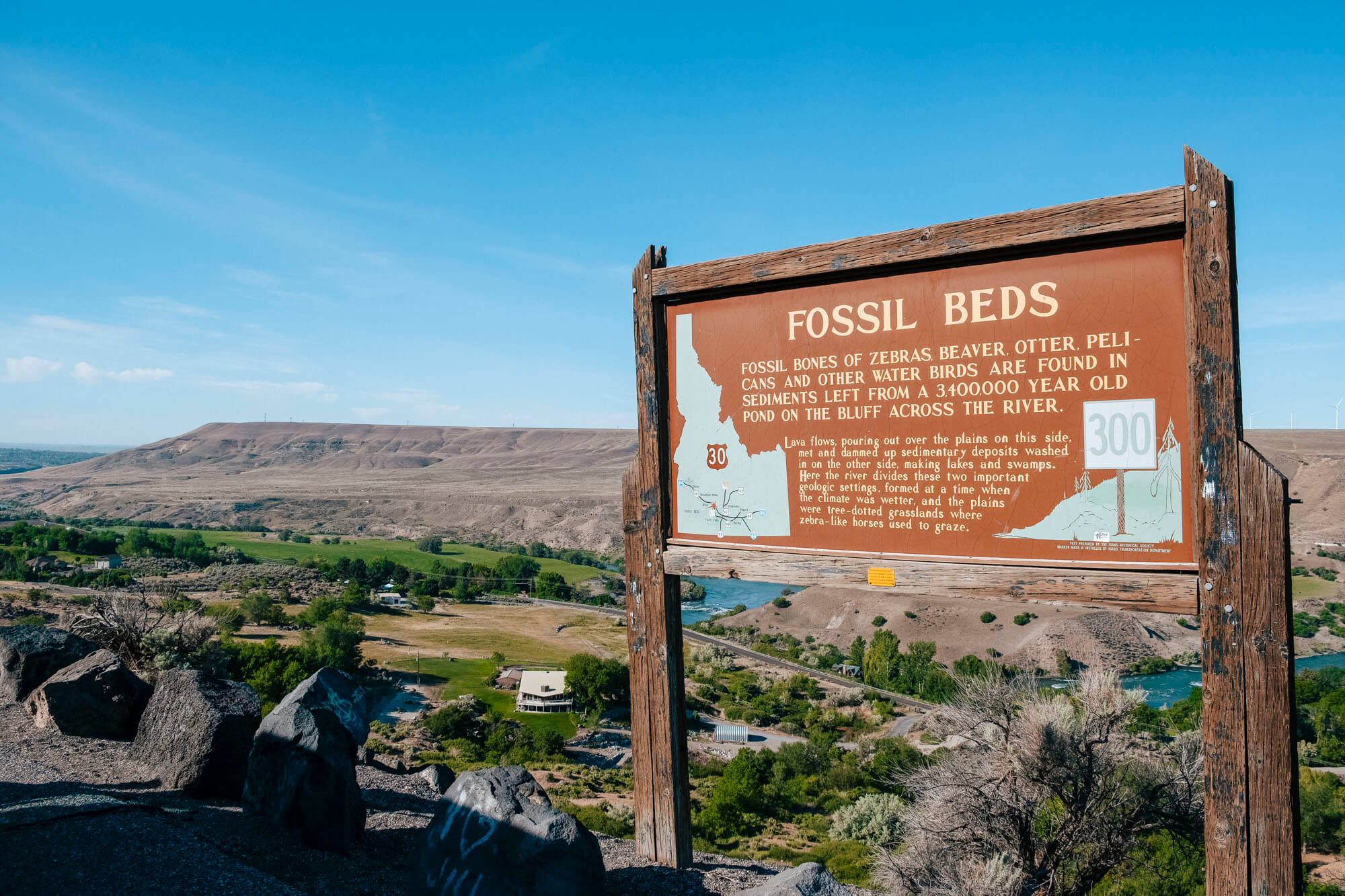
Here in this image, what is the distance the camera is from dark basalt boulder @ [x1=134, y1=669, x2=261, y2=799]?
836 centimetres

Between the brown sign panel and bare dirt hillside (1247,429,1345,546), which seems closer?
the brown sign panel

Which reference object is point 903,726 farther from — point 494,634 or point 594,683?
point 494,634

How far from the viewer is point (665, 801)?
6.70m

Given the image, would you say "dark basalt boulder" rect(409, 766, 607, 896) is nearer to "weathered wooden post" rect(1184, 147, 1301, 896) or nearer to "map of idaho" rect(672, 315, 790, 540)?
"map of idaho" rect(672, 315, 790, 540)

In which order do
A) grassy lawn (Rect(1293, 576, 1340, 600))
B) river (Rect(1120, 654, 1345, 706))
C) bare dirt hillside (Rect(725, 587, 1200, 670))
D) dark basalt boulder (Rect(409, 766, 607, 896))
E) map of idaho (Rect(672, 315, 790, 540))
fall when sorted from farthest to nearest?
grassy lawn (Rect(1293, 576, 1340, 600)), bare dirt hillside (Rect(725, 587, 1200, 670)), river (Rect(1120, 654, 1345, 706)), map of idaho (Rect(672, 315, 790, 540)), dark basalt boulder (Rect(409, 766, 607, 896))

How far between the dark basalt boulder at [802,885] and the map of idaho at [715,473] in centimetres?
244

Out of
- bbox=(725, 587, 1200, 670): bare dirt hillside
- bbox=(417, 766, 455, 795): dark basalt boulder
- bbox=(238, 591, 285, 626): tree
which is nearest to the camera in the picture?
bbox=(417, 766, 455, 795): dark basalt boulder

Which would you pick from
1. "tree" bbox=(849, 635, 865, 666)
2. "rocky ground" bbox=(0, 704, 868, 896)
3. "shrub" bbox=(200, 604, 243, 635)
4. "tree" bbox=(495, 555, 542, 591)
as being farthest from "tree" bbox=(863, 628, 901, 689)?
"rocky ground" bbox=(0, 704, 868, 896)

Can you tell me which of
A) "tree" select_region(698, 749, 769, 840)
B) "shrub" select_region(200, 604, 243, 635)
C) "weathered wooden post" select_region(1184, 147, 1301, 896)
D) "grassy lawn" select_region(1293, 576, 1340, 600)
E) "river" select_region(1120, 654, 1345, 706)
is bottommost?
"river" select_region(1120, 654, 1345, 706)

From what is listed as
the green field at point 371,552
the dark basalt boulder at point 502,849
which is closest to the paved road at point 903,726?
the dark basalt boulder at point 502,849

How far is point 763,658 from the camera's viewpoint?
63562 millimetres

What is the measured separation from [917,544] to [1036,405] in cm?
120

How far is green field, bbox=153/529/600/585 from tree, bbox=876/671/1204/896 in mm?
83351

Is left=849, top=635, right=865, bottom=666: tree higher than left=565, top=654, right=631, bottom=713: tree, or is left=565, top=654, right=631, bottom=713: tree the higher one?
left=565, top=654, right=631, bottom=713: tree
